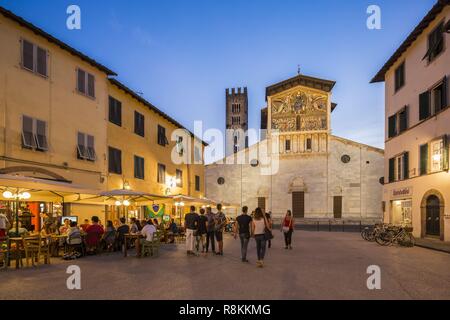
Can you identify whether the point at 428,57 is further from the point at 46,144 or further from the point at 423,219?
the point at 46,144

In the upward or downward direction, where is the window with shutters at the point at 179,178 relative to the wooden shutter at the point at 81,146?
downward

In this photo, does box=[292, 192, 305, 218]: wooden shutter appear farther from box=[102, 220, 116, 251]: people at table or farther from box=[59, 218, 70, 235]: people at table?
box=[59, 218, 70, 235]: people at table

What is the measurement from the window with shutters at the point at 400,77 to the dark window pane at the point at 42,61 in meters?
20.7

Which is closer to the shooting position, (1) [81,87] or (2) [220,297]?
(2) [220,297]

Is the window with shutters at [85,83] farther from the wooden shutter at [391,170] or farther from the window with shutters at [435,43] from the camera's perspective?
the wooden shutter at [391,170]

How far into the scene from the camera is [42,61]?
15.9 metres

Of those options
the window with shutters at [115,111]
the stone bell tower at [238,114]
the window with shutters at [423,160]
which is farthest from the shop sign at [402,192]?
the stone bell tower at [238,114]

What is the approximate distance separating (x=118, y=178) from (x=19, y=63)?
846 centimetres

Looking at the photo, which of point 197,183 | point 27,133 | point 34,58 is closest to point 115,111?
point 34,58

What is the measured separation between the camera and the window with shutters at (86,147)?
18106 millimetres

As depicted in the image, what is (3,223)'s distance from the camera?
1173 centimetres

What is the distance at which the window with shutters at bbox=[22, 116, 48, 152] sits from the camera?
14.8 meters
